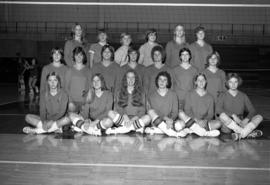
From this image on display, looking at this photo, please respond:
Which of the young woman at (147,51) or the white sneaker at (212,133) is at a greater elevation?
the young woman at (147,51)

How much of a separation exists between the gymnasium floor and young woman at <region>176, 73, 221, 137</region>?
16 cm

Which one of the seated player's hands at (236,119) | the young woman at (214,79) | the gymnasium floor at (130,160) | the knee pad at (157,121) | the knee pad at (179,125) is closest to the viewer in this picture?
the gymnasium floor at (130,160)

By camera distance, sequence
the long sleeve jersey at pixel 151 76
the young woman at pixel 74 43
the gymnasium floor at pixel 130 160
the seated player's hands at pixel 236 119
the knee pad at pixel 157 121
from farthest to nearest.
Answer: the young woman at pixel 74 43 < the long sleeve jersey at pixel 151 76 < the seated player's hands at pixel 236 119 < the knee pad at pixel 157 121 < the gymnasium floor at pixel 130 160

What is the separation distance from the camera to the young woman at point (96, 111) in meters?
5.60

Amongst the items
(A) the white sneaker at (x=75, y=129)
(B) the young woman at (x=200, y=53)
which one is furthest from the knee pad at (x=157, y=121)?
(B) the young woman at (x=200, y=53)

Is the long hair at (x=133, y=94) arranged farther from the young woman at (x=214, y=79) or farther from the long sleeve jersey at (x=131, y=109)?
the young woman at (x=214, y=79)

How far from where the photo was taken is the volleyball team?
5.62 m

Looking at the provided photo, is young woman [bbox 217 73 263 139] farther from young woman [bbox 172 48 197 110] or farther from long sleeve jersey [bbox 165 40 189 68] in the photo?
long sleeve jersey [bbox 165 40 189 68]

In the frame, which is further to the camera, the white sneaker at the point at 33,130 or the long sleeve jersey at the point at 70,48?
the long sleeve jersey at the point at 70,48

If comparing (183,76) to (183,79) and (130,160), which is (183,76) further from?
(130,160)

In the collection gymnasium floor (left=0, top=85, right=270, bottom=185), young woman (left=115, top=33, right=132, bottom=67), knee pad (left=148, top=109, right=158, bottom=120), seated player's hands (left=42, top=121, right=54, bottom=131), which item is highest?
young woman (left=115, top=33, right=132, bottom=67)

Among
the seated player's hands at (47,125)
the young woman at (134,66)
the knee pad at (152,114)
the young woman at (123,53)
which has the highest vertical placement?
the young woman at (123,53)

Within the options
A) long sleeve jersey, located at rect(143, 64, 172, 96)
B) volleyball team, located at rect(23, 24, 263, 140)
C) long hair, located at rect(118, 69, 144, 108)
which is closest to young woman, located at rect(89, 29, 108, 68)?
volleyball team, located at rect(23, 24, 263, 140)

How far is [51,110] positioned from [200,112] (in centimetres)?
211
